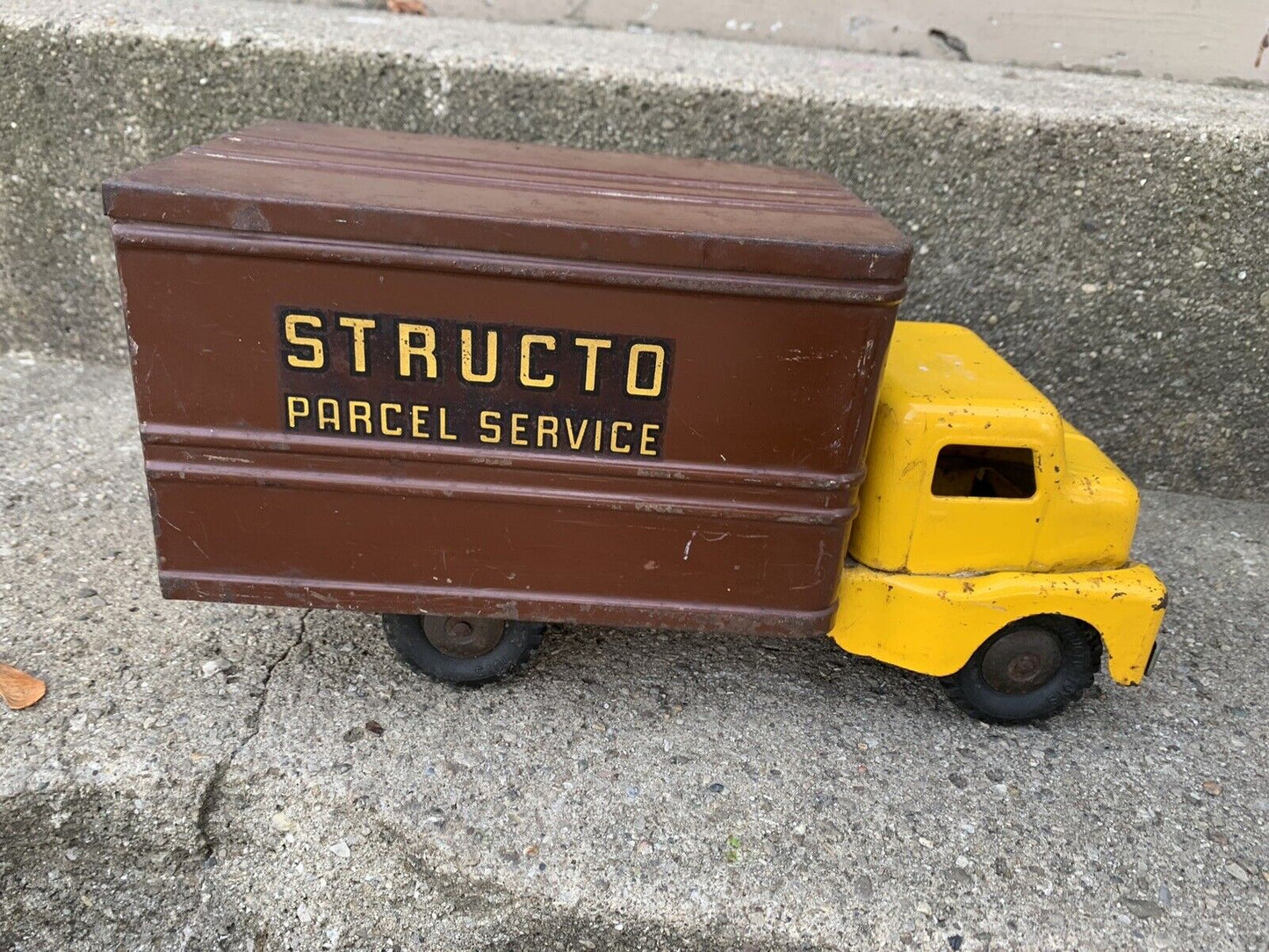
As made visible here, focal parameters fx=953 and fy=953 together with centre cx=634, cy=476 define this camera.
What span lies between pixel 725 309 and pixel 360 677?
1.63m

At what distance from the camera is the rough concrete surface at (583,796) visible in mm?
2373

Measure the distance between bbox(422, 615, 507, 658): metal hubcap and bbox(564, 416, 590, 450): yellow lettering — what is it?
67cm

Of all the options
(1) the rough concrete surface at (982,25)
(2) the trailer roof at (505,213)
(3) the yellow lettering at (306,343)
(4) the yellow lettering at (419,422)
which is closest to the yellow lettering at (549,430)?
(4) the yellow lettering at (419,422)

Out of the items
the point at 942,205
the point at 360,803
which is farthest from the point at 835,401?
the point at 942,205

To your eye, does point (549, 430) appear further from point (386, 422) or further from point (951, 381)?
point (951, 381)

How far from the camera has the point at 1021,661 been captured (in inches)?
115

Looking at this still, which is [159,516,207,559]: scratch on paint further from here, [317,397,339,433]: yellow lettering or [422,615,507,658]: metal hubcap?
[422,615,507,658]: metal hubcap

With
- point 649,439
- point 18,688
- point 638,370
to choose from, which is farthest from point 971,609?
point 18,688

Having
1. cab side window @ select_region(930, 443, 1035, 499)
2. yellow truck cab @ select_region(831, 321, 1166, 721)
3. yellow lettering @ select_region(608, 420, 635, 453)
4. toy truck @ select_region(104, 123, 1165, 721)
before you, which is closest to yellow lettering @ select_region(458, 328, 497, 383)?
toy truck @ select_region(104, 123, 1165, 721)

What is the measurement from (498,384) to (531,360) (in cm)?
11

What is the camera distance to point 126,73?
13.2ft

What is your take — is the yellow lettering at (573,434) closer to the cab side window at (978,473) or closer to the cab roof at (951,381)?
the cab roof at (951,381)

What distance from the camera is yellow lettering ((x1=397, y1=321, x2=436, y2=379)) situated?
2340 millimetres

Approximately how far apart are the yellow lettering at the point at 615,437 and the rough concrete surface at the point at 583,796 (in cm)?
92
